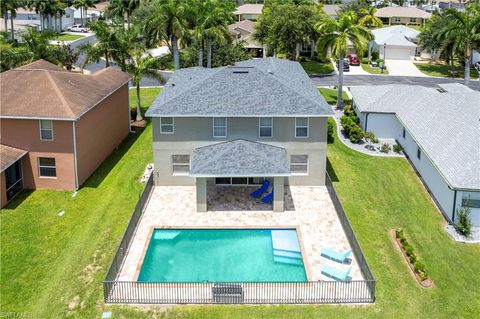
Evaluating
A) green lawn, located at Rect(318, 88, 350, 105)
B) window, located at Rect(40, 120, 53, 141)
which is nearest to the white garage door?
green lawn, located at Rect(318, 88, 350, 105)

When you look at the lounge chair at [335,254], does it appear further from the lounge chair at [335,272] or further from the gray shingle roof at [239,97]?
the gray shingle roof at [239,97]

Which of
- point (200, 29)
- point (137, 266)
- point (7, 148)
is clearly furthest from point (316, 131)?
point (200, 29)

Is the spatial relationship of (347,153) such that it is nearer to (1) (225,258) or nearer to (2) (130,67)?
(1) (225,258)

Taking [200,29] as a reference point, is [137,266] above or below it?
below

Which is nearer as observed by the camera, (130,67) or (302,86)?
(302,86)

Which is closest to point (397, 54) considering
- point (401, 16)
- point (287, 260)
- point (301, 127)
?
point (401, 16)

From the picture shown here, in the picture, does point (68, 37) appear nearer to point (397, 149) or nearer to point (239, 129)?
point (239, 129)
